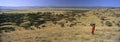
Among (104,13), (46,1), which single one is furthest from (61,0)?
(104,13)

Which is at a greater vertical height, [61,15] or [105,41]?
[61,15]

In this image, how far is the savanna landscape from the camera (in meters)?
4.59

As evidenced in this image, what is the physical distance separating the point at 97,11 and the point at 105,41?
1.78 ft

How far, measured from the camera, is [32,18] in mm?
4707

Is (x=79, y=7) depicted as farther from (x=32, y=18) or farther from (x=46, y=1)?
(x=32, y=18)

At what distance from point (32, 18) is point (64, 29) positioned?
1.92 ft

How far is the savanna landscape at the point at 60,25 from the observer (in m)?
4.59

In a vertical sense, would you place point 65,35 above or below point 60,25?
below

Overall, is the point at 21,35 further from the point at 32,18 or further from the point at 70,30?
the point at 70,30

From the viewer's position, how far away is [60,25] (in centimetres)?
474

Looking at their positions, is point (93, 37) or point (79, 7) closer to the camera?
point (79, 7)

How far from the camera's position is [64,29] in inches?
188

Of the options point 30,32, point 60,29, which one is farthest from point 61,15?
point 30,32

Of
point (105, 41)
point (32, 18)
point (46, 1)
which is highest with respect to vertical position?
point (46, 1)
